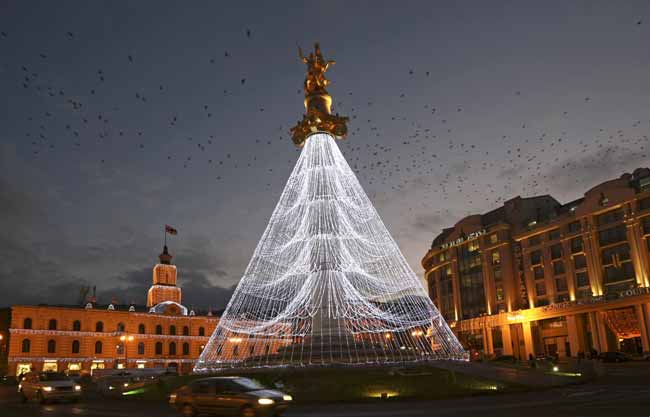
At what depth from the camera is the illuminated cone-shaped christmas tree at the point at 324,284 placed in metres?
29.5

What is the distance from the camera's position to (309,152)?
113 feet

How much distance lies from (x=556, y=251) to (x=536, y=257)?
313cm

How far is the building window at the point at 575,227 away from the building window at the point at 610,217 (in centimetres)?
247

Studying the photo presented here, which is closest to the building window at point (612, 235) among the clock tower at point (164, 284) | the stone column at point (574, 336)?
the stone column at point (574, 336)

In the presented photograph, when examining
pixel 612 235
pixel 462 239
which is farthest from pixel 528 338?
pixel 462 239

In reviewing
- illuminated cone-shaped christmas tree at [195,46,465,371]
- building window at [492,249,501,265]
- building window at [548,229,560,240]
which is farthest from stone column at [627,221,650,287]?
illuminated cone-shaped christmas tree at [195,46,465,371]

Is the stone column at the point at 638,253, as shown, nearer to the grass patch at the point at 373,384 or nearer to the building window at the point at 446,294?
the building window at the point at 446,294

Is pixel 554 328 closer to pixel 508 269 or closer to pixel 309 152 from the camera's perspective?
pixel 508 269

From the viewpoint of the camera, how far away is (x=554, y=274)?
66.6m

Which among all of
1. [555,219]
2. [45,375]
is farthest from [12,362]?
[555,219]

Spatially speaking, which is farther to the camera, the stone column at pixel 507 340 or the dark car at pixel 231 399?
the stone column at pixel 507 340

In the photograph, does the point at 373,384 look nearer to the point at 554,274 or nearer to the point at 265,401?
the point at 265,401

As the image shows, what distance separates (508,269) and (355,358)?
5044 cm

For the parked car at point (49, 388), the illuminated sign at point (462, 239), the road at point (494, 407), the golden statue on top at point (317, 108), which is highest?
the golden statue on top at point (317, 108)
